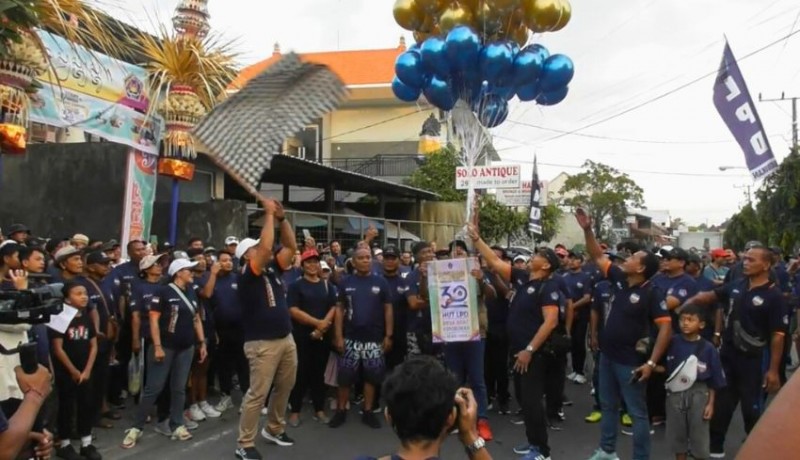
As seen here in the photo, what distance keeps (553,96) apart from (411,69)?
8.12 ft

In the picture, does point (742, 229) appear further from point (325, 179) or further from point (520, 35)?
point (520, 35)

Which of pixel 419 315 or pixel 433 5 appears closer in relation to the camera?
pixel 419 315

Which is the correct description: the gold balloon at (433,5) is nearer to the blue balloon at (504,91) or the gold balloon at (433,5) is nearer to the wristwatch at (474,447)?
the blue balloon at (504,91)

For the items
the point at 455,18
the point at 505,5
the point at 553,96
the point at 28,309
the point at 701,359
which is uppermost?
the point at 505,5

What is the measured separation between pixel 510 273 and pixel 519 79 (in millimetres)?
5421

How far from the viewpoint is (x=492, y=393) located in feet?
26.1

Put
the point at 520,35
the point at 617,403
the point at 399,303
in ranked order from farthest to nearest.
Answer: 1. the point at 520,35
2. the point at 399,303
3. the point at 617,403

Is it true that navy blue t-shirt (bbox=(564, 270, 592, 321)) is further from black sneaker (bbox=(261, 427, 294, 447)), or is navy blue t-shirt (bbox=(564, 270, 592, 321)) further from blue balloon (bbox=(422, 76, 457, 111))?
black sneaker (bbox=(261, 427, 294, 447))

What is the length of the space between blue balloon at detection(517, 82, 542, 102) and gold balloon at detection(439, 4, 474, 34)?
→ 4.47 ft

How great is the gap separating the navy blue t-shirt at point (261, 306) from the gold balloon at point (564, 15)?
716 centimetres

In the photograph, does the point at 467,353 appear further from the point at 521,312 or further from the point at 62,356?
the point at 62,356

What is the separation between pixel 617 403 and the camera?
5.56 metres

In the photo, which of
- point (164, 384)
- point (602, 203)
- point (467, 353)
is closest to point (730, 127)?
point (467, 353)

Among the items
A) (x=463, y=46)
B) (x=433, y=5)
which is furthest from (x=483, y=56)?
(x=433, y=5)
